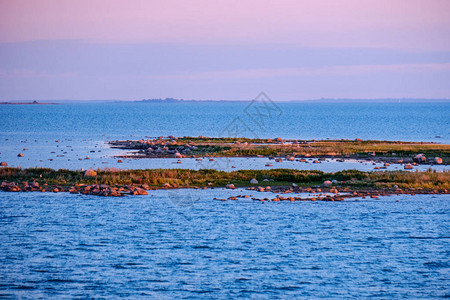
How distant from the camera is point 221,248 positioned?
3047 centimetres

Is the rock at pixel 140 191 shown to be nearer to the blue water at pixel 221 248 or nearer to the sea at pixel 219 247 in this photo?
the sea at pixel 219 247

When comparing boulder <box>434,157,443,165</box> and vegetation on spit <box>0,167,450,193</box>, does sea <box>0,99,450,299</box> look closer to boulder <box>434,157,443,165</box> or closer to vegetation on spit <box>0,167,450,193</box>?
vegetation on spit <box>0,167,450,193</box>

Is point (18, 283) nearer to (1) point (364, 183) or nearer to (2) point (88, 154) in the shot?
(1) point (364, 183)

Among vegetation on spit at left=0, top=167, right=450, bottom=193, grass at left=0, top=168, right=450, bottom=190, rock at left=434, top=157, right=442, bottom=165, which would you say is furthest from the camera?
rock at left=434, top=157, right=442, bottom=165

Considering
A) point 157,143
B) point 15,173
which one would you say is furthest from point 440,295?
point 157,143

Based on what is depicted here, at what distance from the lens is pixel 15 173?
50.8 m

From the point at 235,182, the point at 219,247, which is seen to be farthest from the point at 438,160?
the point at 219,247

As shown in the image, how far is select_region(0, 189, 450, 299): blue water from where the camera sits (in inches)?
972

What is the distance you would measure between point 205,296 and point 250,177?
27702mm

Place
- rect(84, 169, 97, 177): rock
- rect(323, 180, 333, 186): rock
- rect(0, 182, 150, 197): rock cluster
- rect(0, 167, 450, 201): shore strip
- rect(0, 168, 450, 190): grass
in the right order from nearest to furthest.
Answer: rect(0, 182, 150, 197): rock cluster
rect(0, 167, 450, 201): shore strip
rect(323, 180, 333, 186): rock
rect(0, 168, 450, 190): grass
rect(84, 169, 97, 177): rock

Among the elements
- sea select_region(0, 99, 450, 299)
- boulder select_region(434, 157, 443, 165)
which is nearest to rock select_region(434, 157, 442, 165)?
boulder select_region(434, 157, 443, 165)

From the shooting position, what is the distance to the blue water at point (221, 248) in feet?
81.0

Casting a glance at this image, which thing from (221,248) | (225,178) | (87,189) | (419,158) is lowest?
(221,248)

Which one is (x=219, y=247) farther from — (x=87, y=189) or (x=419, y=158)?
(x=419, y=158)
